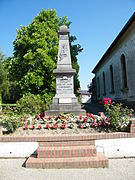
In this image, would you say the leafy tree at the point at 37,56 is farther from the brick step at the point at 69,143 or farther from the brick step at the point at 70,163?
the brick step at the point at 70,163

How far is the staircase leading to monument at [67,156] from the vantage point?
145 inches

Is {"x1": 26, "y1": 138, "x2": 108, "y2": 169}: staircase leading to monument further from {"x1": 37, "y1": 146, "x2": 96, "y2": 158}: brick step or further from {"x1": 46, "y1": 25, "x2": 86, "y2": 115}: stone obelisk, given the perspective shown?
{"x1": 46, "y1": 25, "x2": 86, "y2": 115}: stone obelisk

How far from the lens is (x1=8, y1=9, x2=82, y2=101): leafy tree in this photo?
1642cm

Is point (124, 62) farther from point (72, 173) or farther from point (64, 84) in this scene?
point (72, 173)

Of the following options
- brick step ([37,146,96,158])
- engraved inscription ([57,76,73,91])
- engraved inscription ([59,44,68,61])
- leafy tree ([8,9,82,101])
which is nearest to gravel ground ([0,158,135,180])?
brick step ([37,146,96,158])

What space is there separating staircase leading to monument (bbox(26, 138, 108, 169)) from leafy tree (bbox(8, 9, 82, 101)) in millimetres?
12325

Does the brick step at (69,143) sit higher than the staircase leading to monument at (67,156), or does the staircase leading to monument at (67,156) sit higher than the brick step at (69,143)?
the brick step at (69,143)

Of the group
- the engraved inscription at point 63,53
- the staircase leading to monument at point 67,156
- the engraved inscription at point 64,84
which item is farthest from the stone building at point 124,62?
the staircase leading to monument at point 67,156

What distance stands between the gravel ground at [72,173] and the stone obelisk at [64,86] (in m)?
3.98

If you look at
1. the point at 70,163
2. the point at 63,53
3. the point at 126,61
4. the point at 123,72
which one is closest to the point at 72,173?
the point at 70,163

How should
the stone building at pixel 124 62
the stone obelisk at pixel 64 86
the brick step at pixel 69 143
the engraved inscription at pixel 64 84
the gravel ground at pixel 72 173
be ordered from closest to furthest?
the gravel ground at pixel 72 173, the brick step at pixel 69 143, the stone obelisk at pixel 64 86, the engraved inscription at pixel 64 84, the stone building at pixel 124 62

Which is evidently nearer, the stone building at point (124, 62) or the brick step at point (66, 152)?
the brick step at point (66, 152)

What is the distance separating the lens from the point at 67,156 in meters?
3.98

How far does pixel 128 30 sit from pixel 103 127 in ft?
35.0
